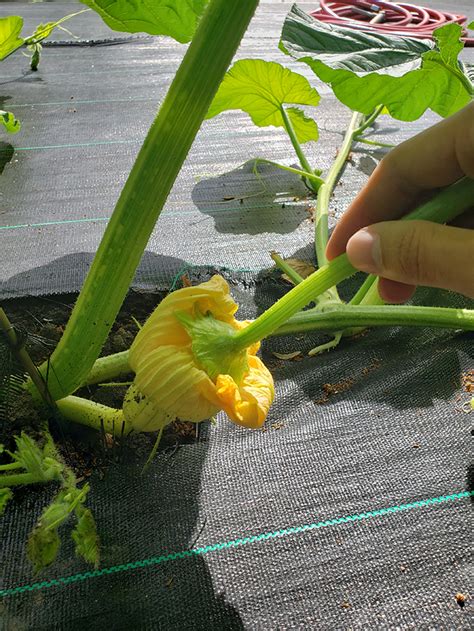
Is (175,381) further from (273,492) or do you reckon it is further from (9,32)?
(9,32)

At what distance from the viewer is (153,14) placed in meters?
1.01

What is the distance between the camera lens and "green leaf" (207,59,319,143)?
1.64 meters

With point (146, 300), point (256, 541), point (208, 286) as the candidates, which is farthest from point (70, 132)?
point (256, 541)

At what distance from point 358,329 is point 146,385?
0.71 metres

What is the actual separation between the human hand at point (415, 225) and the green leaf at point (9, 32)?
103cm

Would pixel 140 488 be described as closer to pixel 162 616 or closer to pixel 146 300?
pixel 162 616

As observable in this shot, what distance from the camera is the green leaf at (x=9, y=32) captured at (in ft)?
4.64

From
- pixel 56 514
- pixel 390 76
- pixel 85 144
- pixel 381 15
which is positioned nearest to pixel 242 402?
pixel 56 514

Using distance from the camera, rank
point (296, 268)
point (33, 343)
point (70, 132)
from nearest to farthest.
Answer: point (33, 343) → point (296, 268) → point (70, 132)

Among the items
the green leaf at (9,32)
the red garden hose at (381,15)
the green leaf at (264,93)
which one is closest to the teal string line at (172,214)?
the green leaf at (264,93)

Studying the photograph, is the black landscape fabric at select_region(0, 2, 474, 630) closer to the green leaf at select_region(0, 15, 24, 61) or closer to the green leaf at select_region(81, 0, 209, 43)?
the green leaf at select_region(0, 15, 24, 61)

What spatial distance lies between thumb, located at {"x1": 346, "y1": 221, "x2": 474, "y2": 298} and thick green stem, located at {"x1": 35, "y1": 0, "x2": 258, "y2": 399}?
0.86ft

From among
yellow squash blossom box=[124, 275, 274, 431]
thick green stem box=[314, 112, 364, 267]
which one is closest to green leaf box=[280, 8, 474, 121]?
thick green stem box=[314, 112, 364, 267]

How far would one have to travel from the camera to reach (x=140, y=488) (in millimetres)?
959
